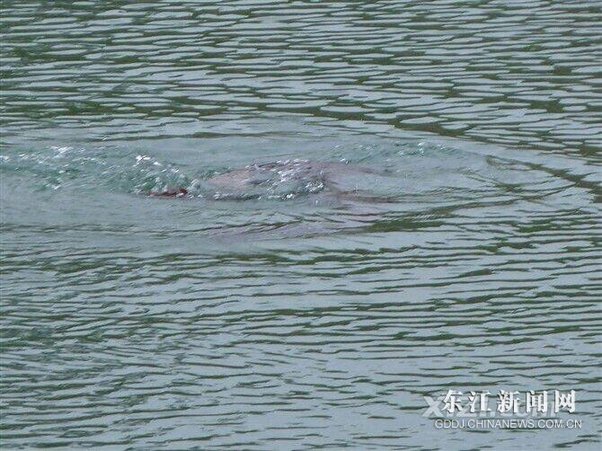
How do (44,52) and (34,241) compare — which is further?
(44,52)

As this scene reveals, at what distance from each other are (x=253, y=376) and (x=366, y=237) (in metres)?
2.63

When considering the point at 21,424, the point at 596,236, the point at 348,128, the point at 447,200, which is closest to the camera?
the point at 21,424

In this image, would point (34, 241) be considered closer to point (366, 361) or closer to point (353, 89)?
point (366, 361)

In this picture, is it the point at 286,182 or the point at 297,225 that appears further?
the point at 286,182

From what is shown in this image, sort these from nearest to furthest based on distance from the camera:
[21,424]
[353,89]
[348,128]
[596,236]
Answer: [21,424] → [596,236] → [348,128] → [353,89]

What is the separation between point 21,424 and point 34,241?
10.5ft

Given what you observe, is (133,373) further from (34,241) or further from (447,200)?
(447,200)

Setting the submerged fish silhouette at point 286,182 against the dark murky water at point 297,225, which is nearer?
the dark murky water at point 297,225

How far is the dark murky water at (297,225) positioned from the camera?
28.2ft

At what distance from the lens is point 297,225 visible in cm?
1163

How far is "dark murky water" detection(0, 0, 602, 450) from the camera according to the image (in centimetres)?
861

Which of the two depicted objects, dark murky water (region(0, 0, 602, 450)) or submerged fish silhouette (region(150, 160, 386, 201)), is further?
submerged fish silhouette (region(150, 160, 386, 201))

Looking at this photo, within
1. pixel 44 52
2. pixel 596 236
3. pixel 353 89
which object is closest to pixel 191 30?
pixel 44 52

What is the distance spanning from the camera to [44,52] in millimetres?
17203
